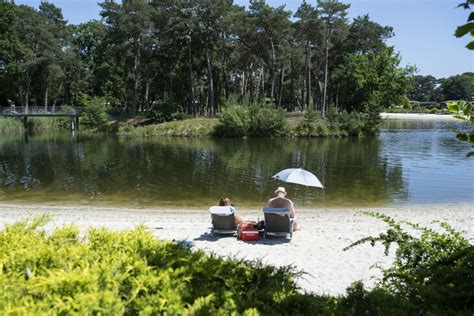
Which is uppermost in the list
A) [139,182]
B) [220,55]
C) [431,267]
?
[220,55]

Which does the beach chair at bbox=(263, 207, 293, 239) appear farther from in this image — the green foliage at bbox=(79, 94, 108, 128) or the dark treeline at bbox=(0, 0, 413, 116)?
the green foliage at bbox=(79, 94, 108, 128)

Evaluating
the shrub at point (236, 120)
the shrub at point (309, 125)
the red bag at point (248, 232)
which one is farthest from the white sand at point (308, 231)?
the shrub at point (309, 125)

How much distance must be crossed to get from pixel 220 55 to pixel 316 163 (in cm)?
3940

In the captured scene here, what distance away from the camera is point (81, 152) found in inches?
1436

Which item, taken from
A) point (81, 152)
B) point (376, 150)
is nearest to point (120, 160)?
point (81, 152)

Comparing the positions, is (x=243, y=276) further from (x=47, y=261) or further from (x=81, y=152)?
(x=81, y=152)

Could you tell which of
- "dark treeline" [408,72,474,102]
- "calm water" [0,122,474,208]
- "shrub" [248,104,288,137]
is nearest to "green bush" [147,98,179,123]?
"shrub" [248,104,288,137]

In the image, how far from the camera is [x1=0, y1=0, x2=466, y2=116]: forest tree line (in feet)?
179

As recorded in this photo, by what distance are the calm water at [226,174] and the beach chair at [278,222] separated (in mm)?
6347

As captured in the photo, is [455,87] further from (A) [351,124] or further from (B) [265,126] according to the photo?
(B) [265,126]

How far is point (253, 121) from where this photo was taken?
5053 cm

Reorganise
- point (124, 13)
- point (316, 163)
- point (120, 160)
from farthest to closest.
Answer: point (124, 13) → point (120, 160) → point (316, 163)

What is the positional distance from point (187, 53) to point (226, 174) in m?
40.8

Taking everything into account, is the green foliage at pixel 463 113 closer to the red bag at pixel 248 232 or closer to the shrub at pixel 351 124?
the red bag at pixel 248 232
